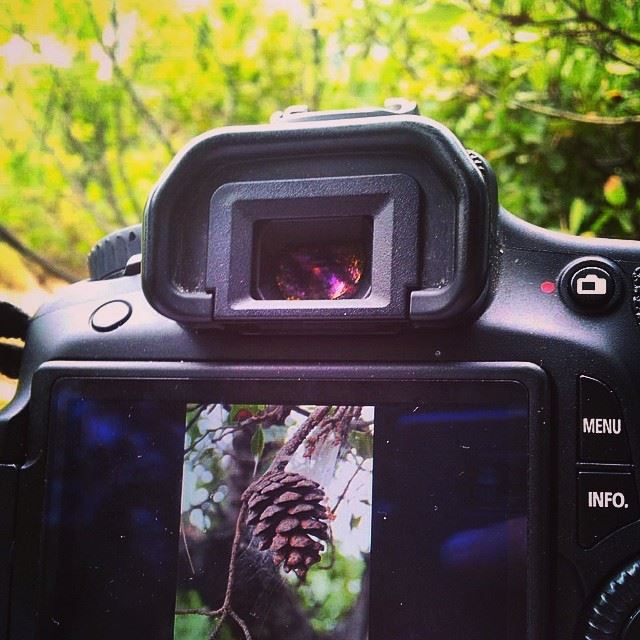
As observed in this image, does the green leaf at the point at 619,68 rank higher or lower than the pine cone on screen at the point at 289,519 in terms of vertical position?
higher

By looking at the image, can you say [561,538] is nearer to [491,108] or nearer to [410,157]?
[410,157]

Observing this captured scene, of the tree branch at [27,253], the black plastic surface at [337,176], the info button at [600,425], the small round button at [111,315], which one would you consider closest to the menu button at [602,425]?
the info button at [600,425]

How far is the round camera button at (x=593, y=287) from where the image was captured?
20.5 inches

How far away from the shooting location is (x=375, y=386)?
0.53 meters

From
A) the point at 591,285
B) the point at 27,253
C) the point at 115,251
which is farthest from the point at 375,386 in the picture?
the point at 27,253

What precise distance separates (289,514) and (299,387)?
8 centimetres

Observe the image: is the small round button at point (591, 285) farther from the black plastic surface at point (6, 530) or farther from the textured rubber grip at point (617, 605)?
the black plastic surface at point (6, 530)

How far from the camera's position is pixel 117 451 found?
0.57m

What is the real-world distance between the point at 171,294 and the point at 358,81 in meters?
0.72

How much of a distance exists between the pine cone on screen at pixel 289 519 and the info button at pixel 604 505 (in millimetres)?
160

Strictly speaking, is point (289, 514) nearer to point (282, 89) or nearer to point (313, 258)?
point (313, 258)

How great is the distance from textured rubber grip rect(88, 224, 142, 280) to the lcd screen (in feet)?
0.41

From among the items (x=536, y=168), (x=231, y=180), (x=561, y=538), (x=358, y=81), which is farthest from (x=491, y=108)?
(x=561, y=538)

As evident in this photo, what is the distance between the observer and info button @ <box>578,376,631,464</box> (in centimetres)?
50
